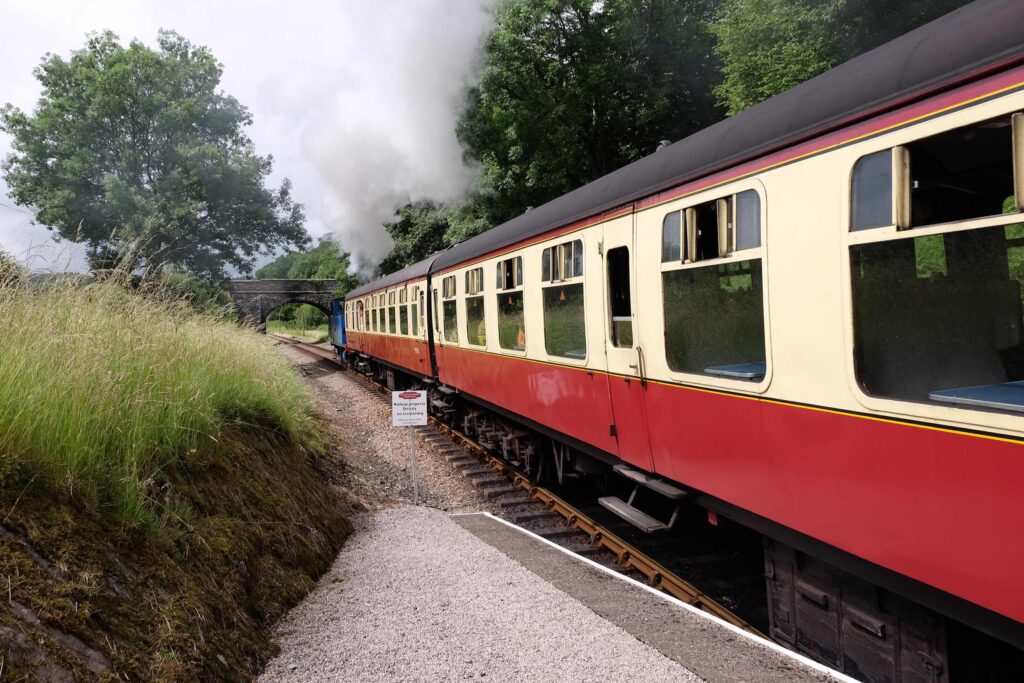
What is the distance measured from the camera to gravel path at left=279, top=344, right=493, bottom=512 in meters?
8.12

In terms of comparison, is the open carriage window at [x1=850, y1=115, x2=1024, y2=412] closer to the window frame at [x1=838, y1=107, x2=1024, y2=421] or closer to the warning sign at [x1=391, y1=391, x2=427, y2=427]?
the window frame at [x1=838, y1=107, x2=1024, y2=421]

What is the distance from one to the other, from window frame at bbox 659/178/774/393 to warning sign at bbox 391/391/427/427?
4363 mm

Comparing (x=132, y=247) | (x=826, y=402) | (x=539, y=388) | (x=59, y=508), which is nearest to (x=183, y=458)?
(x=59, y=508)

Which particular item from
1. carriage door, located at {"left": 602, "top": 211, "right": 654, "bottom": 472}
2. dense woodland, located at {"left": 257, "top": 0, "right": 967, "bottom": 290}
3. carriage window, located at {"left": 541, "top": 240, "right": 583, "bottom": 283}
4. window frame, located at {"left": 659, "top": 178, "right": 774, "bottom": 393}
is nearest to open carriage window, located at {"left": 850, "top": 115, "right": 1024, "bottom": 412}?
window frame, located at {"left": 659, "top": 178, "right": 774, "bottom": 393}

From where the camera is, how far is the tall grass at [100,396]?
3301mm

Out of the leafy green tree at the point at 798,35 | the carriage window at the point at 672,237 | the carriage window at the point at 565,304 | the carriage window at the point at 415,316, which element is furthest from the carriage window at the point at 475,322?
the leafy green tree at the point at 798,35

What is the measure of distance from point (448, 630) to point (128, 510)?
183 cm

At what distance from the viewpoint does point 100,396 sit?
12.6ft

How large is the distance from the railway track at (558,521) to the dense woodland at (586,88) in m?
11.2

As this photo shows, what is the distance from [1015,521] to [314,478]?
19.8ft

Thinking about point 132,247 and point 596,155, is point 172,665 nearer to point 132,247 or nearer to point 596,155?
point 132,247

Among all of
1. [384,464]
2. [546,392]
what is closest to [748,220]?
[546,392]

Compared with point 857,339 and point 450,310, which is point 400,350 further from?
point 857,339

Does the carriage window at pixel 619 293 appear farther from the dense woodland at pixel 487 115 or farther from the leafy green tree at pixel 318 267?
the leafy green tree at pixel 318 267
